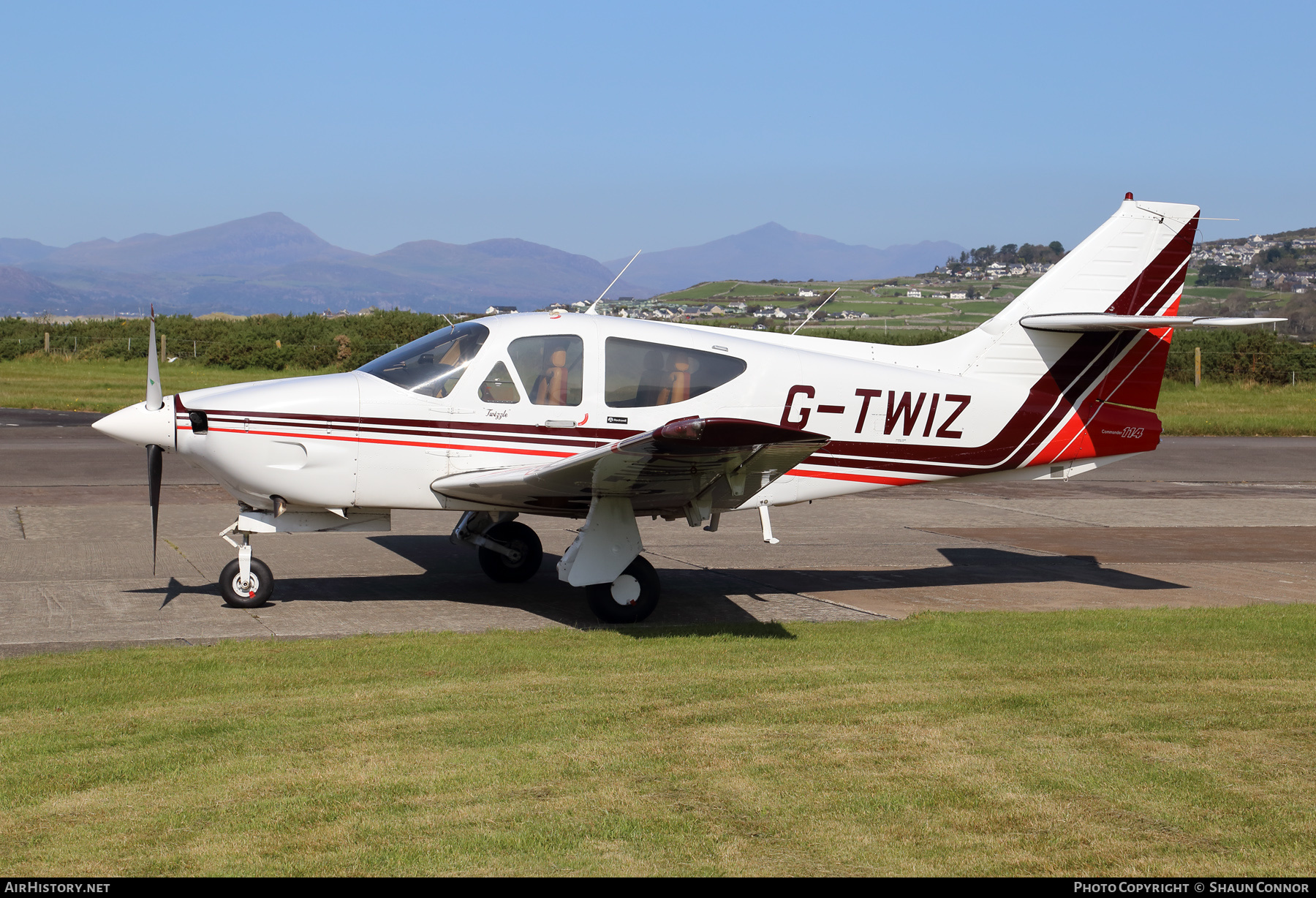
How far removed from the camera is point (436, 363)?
9055 millimetres

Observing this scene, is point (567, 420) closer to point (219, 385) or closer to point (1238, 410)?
point (219, 385)

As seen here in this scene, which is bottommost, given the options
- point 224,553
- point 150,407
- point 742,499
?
point 224,553

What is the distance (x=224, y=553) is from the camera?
1141 cm

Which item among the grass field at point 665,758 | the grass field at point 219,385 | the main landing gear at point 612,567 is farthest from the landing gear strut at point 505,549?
the grass field at point 219,385

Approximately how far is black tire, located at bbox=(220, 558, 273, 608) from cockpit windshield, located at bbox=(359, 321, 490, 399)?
1805 millimetres

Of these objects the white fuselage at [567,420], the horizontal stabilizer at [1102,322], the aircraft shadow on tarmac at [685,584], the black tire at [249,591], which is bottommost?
the aircraft shadow on tarmac at [685,584]

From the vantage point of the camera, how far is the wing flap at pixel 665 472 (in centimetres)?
728

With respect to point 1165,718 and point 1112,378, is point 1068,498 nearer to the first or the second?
point 1112,378

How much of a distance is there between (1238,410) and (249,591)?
31.2 meters

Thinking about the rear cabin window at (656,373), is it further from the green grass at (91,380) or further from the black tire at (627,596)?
the green grass at (91,380)

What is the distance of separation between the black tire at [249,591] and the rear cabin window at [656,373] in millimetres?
3047

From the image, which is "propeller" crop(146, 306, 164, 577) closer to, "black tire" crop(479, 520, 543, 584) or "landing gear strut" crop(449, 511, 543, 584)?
"landing gear strut" crop(449, 511, 543, 584)
